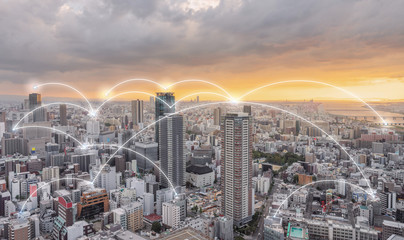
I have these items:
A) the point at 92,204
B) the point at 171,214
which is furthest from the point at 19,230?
the point at 171,214

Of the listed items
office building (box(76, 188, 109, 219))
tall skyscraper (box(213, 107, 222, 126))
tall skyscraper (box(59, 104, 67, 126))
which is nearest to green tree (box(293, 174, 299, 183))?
office building (box(76, 188, 109, 219))

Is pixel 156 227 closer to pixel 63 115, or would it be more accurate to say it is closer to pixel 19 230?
pixel 19 230

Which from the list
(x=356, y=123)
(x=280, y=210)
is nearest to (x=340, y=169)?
(x=356, y=123)

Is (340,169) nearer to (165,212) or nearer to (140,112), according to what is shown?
(165,212)

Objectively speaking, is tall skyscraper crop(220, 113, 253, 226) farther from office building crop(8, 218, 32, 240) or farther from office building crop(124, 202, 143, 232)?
office building crop(8, 218, 32, 240)

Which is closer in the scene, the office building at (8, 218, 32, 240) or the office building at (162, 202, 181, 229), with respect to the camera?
the office building at (8, 218, 32, 240)

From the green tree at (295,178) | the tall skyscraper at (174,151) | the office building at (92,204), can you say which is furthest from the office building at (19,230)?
the green tree at (295,178)
